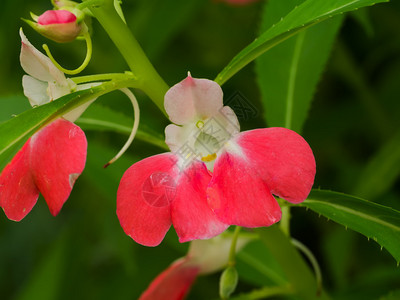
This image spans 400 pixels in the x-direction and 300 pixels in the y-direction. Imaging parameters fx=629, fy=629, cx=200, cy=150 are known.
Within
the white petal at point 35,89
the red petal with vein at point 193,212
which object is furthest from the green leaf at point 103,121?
the red petal with vein at point 193,212

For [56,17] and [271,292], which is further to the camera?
[271,292]

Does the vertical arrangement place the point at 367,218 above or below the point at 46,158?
below

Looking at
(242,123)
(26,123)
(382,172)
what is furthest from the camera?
(242,123)

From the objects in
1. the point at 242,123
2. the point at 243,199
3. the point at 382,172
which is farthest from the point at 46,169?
the point at 242,123

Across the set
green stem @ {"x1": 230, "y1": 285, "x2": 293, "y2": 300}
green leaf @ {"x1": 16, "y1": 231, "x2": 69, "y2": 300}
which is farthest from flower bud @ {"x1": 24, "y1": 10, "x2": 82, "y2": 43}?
green leaf @ {"x1": 16, "y1": 231, "x2": 69, "y2": 300}

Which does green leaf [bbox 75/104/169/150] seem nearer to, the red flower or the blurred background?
the red flower

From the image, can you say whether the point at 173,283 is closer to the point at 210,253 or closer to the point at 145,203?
the point at 210,253
